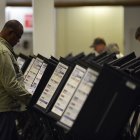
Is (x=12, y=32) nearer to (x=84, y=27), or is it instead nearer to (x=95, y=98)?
(x=95, y=98)

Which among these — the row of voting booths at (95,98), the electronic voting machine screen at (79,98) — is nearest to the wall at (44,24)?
the row of voting booths at (95,98)

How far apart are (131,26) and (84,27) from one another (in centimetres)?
105

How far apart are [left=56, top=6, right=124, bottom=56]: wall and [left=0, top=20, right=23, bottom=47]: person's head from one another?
595cm

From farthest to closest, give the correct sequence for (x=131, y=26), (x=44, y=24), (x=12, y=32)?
(x=131, y=26) → (x=44, y=24) → (x=12, y=32)

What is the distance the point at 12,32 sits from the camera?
14.0 feet

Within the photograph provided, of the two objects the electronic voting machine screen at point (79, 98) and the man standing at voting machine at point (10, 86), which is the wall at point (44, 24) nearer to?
the man standing at voting machine at point (10, 86)

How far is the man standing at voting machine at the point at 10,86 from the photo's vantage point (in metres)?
4.08

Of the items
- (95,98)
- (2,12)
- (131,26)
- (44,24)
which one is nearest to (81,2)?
(131,26)

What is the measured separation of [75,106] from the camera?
2.77 metres

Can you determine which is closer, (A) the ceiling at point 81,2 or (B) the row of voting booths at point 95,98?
(B) the row of voting booths at point 95,98

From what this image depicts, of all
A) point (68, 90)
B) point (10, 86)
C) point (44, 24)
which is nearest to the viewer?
point (68, 90)

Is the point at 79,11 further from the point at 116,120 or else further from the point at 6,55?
the point at 116,120

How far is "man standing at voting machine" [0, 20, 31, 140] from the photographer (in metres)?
4.08

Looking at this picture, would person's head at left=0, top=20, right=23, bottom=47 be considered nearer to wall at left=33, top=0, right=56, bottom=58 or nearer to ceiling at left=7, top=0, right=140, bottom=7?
wall at left=33, top=0, right=56, bottom=58
